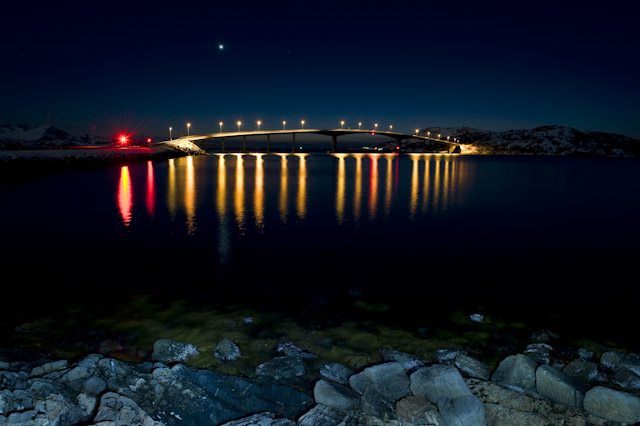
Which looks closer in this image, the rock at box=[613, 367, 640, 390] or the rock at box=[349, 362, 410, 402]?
the rock at box=[349, 362, 410, 402]

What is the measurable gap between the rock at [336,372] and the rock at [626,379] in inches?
179

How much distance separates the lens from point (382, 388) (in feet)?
20.3

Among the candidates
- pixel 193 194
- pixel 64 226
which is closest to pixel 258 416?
pixel 64 226

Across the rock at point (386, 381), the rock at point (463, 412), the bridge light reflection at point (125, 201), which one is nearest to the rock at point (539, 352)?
the rock at point (463, 412)

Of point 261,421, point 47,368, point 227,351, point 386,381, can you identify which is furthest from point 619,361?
point 47,368

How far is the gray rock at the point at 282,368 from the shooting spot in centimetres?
700

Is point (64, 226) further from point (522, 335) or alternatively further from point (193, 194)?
point (522, 335)

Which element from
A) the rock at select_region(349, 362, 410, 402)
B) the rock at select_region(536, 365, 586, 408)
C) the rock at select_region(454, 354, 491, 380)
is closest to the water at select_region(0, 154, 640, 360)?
the rock at select_region(454, 354, 491, 380)

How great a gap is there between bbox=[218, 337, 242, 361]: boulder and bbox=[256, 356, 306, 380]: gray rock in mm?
687

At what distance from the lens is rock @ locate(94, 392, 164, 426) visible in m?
5.16

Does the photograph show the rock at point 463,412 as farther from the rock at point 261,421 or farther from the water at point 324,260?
the water at point 324,260

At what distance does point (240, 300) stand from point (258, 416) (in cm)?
543

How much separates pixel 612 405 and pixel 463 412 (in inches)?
87.3

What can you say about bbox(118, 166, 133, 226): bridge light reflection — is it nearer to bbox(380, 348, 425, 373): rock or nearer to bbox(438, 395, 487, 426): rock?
bbox(380, 348, 425, 373): rock
